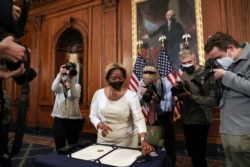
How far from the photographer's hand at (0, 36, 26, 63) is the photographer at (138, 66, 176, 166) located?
6.08 feet

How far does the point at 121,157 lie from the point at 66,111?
1.73 m

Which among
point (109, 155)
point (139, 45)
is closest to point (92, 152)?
point (109, 155)

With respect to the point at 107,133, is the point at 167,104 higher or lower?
higher

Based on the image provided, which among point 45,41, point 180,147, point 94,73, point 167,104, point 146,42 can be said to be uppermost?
point 45,41

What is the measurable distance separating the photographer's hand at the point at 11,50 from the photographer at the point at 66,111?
6.83ft

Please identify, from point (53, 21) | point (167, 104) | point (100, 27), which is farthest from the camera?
point (53, 21)

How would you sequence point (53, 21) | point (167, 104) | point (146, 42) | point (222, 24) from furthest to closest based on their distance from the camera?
point (53, 21) < point (146, 42) < point (222, 24) < point (167, 104)

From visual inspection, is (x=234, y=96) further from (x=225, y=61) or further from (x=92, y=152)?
(x=92, y=152)

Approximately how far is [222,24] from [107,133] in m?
3.51

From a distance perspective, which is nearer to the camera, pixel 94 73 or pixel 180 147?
pixel 180 147

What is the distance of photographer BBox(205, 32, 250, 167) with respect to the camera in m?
1.55

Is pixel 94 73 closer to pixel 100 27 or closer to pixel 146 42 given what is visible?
pixel 100 27

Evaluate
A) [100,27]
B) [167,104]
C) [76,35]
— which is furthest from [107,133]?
[76,35]

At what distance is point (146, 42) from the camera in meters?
4.93
